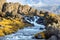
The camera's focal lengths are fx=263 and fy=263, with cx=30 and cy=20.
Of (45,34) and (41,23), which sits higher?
(45,34)

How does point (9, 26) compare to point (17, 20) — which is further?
point (17, 20)

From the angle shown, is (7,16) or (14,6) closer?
(7,16)

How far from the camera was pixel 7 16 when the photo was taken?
137m

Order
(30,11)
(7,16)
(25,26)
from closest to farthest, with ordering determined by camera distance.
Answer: (25,26), (7,16), (30,11)

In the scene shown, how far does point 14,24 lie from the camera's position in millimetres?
118438

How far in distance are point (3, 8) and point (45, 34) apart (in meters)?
71.8

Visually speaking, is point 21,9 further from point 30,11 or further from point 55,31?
point 55,31

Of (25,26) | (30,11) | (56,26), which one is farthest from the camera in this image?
(30,11)

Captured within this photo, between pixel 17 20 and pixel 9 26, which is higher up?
pixel 9 26

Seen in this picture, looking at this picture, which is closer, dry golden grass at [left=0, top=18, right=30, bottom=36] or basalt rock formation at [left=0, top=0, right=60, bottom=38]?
basalt rock formation at [left=0, top=0, right=60, bottom=38]

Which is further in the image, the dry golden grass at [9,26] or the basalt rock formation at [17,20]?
the dry golden grass at [9,26]

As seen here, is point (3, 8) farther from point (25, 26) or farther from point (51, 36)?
point (51, 36)

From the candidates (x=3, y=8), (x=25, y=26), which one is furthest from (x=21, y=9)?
(x=25, y=26)

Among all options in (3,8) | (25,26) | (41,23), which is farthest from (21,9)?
(25,26)
